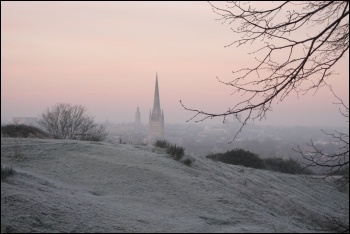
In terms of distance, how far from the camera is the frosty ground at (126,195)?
17.7 feet

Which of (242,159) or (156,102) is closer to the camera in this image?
(242,159)

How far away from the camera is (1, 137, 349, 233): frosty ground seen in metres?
5.41

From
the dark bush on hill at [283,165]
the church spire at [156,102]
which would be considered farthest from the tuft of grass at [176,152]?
the church spire at [156,102]

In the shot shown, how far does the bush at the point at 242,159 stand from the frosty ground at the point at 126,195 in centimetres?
832

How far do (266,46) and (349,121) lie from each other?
3.75 feet

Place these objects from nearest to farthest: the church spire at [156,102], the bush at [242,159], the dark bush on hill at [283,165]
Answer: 1. the bush at [242,159]
2. the dark bush on hill at [283,165]
3. the church spire at [156,102]

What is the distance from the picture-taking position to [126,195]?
726cm

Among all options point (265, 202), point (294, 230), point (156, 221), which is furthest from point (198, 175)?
point (156, 221)

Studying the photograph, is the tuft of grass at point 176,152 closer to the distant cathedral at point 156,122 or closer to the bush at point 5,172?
the bush at point 5,172

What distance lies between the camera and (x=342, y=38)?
3.43 meters

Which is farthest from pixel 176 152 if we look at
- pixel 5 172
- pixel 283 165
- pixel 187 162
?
pixel 283 165

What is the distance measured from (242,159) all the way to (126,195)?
14724 mm

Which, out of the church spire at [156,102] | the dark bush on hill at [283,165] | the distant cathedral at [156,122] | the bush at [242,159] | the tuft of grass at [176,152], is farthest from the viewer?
the church spire at [156,102]

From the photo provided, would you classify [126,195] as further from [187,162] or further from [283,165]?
[283,165]
